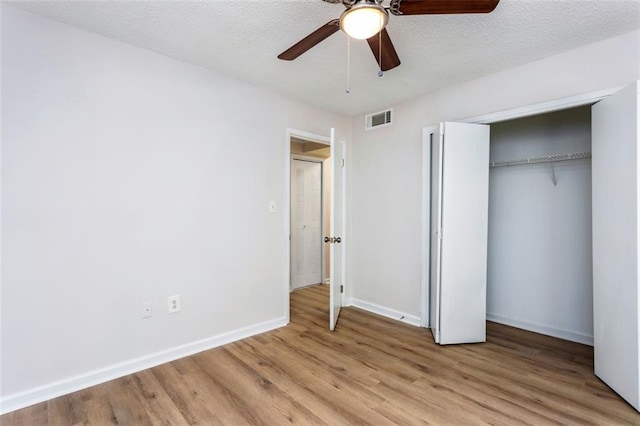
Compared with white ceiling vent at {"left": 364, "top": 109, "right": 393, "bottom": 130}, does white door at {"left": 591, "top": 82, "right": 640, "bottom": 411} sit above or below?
below

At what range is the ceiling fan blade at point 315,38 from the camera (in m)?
1.66

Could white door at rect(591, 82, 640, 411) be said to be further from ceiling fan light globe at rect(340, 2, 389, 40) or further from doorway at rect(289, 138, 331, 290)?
doorway at rect(289, 138, 331, 290)

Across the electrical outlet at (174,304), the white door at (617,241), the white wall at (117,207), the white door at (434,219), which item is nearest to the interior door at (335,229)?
the white wall at (117,207)

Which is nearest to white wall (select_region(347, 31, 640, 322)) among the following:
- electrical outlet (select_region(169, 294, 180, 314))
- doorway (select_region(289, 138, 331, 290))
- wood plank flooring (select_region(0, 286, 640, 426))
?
wood plank flooring (select_region(0, 286, 640, 426))

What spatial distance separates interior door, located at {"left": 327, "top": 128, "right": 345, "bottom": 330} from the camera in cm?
334

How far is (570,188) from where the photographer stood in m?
3.12

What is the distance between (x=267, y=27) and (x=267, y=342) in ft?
8.58

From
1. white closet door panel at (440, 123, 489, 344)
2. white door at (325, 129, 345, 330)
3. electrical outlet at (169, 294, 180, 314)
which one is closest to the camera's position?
electrical outlet at (169, 294, 180, 314)

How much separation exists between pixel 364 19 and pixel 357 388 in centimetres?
226

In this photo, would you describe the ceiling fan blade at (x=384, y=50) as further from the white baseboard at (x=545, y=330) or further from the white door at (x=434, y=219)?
the white baseboard at (x=545, y=330)

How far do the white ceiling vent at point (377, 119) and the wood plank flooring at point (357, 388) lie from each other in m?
2.41

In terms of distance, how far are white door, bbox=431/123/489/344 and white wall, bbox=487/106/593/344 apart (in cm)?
72

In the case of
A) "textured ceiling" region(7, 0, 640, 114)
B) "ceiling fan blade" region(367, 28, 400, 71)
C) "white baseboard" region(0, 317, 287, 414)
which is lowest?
"white baseboard" region(0, 317, 287, 414)

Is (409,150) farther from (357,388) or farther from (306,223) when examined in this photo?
(357,388)
